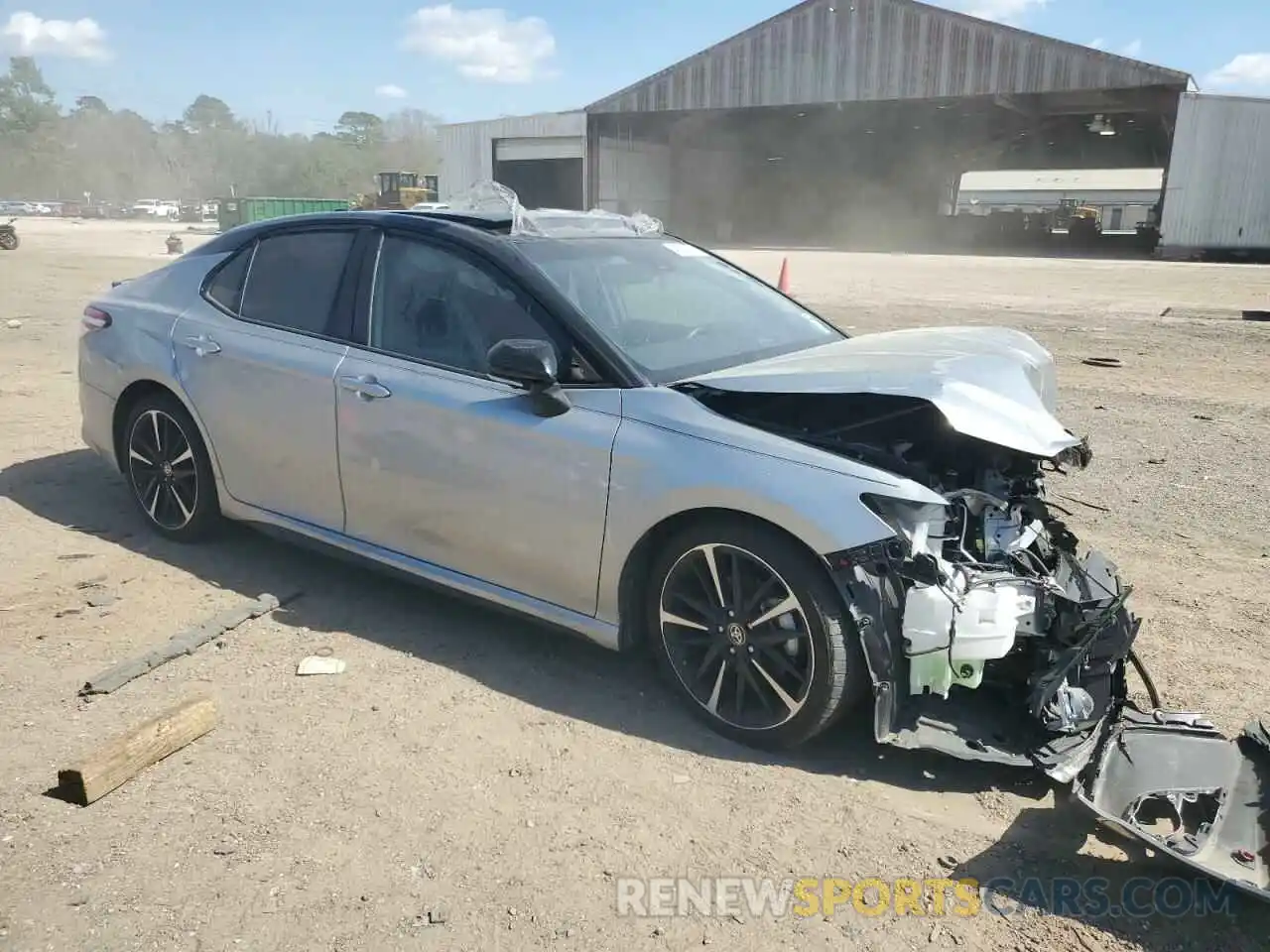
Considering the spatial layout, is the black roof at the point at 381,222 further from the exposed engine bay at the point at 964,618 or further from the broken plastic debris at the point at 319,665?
the broken plastic debris at the point at 319,665

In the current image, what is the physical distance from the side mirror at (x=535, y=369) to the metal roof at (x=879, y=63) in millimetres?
33593

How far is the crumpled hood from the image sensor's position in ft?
10.0

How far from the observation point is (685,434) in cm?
319

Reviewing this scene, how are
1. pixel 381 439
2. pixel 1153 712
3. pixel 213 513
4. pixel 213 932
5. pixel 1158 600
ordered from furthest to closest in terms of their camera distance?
pixel 213 513
pixel 1158 600
pixel 381 439
pixel 1153 712
pixel 213 932

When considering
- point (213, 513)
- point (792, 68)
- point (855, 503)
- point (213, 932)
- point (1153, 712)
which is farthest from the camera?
point (792, 68)

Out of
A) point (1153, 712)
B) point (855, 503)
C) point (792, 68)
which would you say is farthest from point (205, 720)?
point (792, 68)

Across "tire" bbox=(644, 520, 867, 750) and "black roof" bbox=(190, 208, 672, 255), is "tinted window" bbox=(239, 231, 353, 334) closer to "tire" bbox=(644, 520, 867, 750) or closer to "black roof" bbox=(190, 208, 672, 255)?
"black roof" bbox=(190, 208, 672, 255)

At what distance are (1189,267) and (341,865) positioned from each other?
30.6m

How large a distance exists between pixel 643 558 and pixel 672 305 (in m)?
1.20

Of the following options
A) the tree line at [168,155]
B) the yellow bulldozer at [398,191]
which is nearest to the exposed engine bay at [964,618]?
the yellow bulldozer at [398,191]

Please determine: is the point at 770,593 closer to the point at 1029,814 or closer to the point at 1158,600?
the point at 1029,814

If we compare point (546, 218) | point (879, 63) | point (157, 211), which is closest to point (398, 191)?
point (879, 63)

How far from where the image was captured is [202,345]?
4520 millimetres

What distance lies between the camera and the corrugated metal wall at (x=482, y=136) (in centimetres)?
4119
